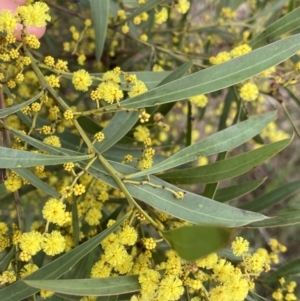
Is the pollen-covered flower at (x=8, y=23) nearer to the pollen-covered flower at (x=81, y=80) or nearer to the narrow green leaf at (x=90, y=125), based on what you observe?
the pollen-covered flower at (x=81, y=80)

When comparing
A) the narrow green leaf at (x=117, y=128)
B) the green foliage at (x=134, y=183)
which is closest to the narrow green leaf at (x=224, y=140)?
the green foliage at (x=134, y=183)

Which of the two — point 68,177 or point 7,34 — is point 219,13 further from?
point 7,34

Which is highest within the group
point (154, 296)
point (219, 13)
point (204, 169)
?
point (219, 13)

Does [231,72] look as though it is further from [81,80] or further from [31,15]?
[31,15]

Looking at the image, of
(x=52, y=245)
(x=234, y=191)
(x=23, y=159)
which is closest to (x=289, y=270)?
(x=234, y=191)

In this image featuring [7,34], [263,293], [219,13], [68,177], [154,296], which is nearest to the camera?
[154,296]

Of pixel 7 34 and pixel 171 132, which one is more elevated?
pixel 171 132

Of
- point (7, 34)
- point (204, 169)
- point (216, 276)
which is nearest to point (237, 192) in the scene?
point (204, 169)
